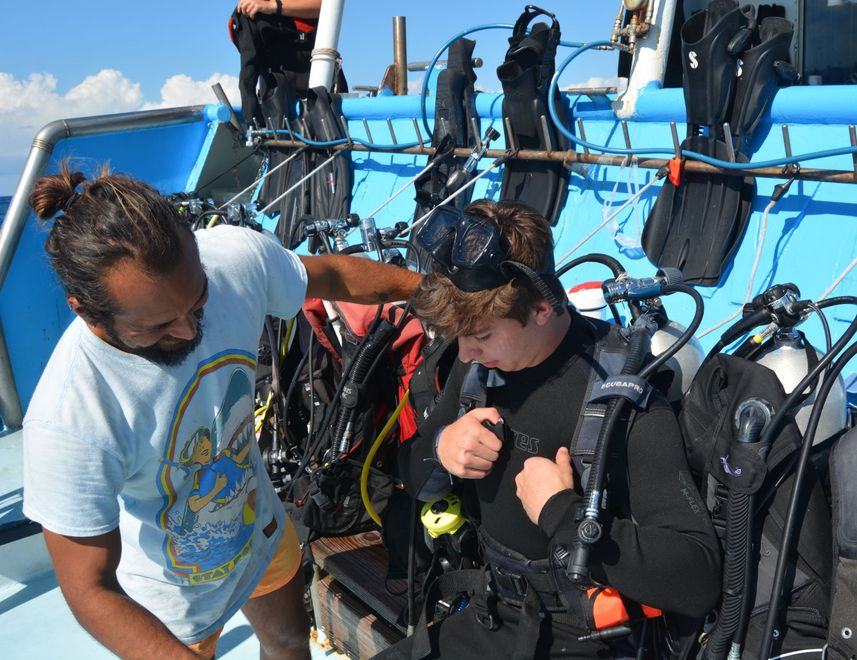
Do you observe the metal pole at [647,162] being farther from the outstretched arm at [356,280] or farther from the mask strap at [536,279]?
the mask strap at [536,279]

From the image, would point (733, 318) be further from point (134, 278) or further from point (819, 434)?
point (134, 278)

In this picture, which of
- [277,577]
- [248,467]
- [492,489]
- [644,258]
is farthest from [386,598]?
[644,258]

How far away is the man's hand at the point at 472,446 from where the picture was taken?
5.19 ft

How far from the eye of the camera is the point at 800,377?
1573 mm

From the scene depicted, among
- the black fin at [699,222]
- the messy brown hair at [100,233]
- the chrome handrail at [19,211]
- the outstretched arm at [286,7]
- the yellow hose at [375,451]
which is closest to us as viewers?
the messy brown hair at [100,233]

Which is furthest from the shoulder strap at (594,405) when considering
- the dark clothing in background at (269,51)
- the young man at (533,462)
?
the dark clothing in background at (269,51)

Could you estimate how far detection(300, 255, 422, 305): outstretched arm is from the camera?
216cm

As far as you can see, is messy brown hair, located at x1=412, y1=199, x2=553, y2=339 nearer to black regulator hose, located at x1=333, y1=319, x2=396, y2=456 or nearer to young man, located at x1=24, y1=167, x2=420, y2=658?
young man, located at x1=24, y1=167, x2=420, y2=658

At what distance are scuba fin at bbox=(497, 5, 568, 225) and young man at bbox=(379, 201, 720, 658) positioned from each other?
204cm

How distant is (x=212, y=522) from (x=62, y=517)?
426 millimetres

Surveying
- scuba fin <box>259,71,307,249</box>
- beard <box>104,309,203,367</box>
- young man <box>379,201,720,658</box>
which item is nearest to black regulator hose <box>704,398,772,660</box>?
young man <box>379,201,720,658</box>

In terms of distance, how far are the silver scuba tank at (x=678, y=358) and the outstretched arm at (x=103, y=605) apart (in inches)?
48.0

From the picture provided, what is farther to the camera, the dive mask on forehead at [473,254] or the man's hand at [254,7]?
the man's hand at [254,7]

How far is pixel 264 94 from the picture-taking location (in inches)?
219
